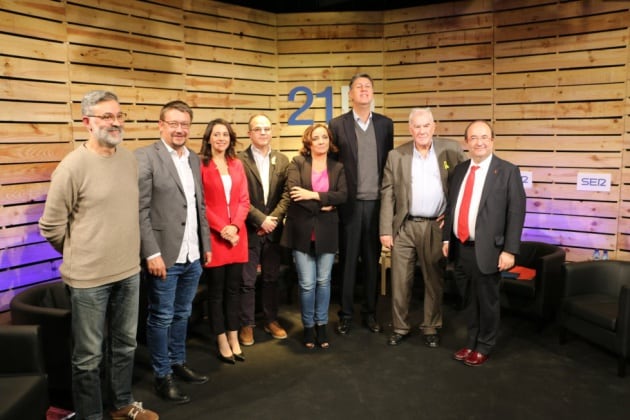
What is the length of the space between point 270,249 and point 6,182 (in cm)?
216

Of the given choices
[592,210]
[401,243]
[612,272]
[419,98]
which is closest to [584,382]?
[612,272]

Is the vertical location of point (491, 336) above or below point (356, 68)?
below

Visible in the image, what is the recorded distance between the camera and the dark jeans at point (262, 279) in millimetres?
4516

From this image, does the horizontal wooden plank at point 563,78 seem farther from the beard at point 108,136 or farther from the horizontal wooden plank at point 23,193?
the horizontal wooden plank at point 23,193

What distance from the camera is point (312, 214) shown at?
4.34 m

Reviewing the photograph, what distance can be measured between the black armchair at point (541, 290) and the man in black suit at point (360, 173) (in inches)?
53.8

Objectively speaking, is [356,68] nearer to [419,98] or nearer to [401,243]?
[419,98]

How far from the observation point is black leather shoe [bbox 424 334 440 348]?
4598 millimetres

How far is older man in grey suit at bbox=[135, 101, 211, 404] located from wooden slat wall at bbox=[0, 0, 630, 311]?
5.50 ft

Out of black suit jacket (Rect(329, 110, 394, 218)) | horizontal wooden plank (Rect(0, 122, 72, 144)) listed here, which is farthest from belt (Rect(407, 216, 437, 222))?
horizontal wooden plank (Rect(0, 122, 72, 144))

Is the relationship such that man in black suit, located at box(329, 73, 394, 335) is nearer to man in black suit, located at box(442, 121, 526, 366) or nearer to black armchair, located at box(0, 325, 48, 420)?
man in black suit, located at box(442, 121, 526, 366)

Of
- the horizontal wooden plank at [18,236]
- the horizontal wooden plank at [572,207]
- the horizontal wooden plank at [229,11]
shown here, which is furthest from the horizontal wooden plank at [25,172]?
→ the horizontal wooden plank at [572,207]

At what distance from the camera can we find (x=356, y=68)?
676 centimetres

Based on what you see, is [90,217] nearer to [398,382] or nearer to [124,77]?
[398,382]
